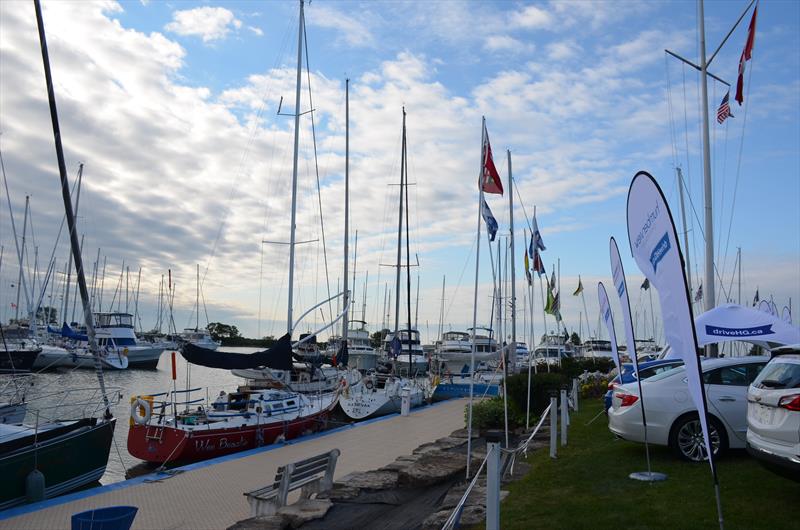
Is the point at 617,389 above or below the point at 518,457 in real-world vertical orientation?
above

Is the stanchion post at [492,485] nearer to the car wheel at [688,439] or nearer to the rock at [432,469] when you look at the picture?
the car wheel at [688,439]

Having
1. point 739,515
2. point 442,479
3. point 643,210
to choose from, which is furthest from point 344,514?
point 643,210

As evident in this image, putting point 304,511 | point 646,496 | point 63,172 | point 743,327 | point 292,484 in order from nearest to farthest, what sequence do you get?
1. point 646,496
2. point 304,511
3. point 292,484
4. point 743,327
5. point 63,172

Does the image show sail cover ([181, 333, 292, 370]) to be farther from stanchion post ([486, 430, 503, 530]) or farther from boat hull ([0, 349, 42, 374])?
boat hull ([0, 349, 42, 374])

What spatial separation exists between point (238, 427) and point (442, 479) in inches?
372

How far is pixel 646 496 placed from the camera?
7637 millimetres

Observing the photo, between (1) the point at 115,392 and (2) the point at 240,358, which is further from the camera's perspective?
(2) the point at 240,358

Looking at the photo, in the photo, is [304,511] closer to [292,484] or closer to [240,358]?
[292,484]

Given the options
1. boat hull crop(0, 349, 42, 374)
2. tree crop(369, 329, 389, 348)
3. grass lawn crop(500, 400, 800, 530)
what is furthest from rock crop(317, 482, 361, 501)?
tree crop(369, 329, 389, 348)

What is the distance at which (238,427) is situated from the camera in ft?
60.9

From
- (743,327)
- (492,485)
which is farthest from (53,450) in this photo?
(743,327)

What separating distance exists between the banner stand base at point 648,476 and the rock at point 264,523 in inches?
187

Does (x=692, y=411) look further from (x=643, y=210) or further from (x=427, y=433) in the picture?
(x=427, y=433)

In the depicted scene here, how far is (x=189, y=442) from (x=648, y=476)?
41.5ft
